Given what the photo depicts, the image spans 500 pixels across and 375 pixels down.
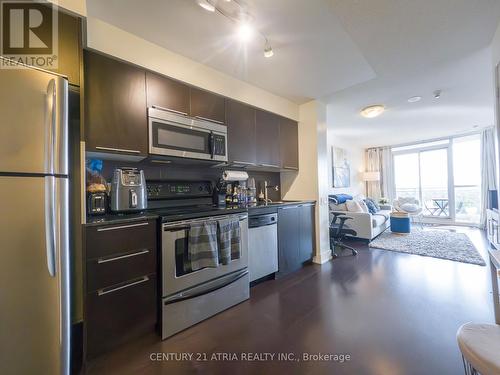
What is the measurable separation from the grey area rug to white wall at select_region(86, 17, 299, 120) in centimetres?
342

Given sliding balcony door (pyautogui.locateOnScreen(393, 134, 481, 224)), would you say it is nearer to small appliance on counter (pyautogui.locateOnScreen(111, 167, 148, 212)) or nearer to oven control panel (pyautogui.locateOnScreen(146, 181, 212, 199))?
oven control panel (pyautogui.locateOnScreen(146, 181, 212, 199))

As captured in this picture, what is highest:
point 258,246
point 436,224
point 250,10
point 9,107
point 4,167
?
point 250,10

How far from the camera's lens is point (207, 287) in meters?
1.85

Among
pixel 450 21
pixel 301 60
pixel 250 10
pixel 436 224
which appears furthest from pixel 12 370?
pixel 436 224

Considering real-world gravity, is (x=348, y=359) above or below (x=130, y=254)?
below

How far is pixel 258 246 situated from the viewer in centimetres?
239

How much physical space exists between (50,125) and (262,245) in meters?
2.04

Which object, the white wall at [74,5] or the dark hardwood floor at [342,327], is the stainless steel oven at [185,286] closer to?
the dark hardwood floor at [342,327]

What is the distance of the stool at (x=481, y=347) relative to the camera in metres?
0.79

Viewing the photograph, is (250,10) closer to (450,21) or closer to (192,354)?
(450,21)

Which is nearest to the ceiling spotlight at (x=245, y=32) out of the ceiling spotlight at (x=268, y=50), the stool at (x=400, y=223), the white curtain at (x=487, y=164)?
the ceiling spotlight at (x=268, y=50)

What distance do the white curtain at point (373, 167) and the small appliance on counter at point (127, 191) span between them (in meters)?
7.72

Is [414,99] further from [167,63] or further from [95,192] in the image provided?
[95,192]

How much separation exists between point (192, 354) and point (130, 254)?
0.82m
